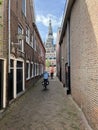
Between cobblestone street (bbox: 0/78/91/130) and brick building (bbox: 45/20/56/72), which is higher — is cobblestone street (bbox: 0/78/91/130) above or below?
below

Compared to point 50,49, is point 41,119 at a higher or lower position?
lower

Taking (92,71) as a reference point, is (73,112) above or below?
below

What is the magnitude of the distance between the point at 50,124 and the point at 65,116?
1.13 metres

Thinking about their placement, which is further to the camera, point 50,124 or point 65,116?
point 65,116

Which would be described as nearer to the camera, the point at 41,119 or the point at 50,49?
the point at 41,119

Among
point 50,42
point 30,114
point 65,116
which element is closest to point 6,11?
point 30,114

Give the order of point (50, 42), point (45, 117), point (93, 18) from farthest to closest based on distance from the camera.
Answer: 1. point (50, 42)
2. point (45, 117)
3. point (93, 18)

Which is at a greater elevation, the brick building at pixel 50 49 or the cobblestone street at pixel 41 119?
the brick building at pixel 50 49

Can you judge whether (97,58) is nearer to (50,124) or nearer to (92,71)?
(92,71)

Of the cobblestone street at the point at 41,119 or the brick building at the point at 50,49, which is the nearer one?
the cobblestone street at the point at 41,119

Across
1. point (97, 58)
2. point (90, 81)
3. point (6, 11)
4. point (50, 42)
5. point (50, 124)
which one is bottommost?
point (50, 124)

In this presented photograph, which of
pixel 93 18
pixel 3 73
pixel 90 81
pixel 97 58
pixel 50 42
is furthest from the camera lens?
pixel 50 42

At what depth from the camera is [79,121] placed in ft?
22.1

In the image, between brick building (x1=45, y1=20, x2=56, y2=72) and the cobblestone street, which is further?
brick building (x1=45, y1=20, x2=56, y2=72)
